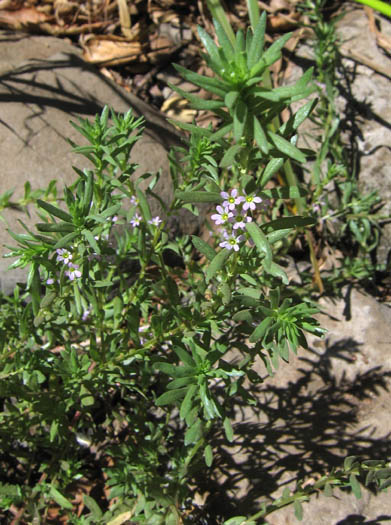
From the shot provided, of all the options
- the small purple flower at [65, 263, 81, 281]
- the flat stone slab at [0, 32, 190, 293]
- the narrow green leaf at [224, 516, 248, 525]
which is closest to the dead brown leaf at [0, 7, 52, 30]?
the flat stone slab at [0, 32, 190, 293]

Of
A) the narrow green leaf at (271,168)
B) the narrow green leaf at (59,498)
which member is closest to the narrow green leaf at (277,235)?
the narrow green leaf at (271,168)

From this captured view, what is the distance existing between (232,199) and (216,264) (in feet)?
0.97

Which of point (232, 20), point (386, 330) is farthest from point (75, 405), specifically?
point (232, 20)

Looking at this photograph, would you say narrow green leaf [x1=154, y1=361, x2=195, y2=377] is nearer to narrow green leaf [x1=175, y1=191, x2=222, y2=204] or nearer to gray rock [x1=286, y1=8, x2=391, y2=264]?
narrow green leaf [x1=175, y1=191, x2=222, y2=204]

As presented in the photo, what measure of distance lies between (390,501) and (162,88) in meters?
4.73

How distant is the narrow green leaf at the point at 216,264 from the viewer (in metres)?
2.12

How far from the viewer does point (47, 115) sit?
4.49 meters

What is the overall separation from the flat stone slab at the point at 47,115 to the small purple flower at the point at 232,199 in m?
2.07

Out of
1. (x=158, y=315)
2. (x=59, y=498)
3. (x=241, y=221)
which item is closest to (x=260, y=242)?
(x=241, y=221)

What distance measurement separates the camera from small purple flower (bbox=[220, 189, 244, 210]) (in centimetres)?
206

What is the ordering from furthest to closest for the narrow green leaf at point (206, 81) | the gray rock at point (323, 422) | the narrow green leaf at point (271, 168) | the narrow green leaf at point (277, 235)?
the gray rock at point (323, 422)
the narrow green leaf at point (277, 235)
the narrow green leaf at point (271, 168)
the narrow green leaf at point (206, 81)

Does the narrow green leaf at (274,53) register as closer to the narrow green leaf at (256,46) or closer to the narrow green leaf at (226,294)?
the narrow green leaf at (256,46)

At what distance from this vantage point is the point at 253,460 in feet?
11.3

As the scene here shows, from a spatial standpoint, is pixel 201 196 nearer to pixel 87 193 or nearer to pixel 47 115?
pixel 87 193
